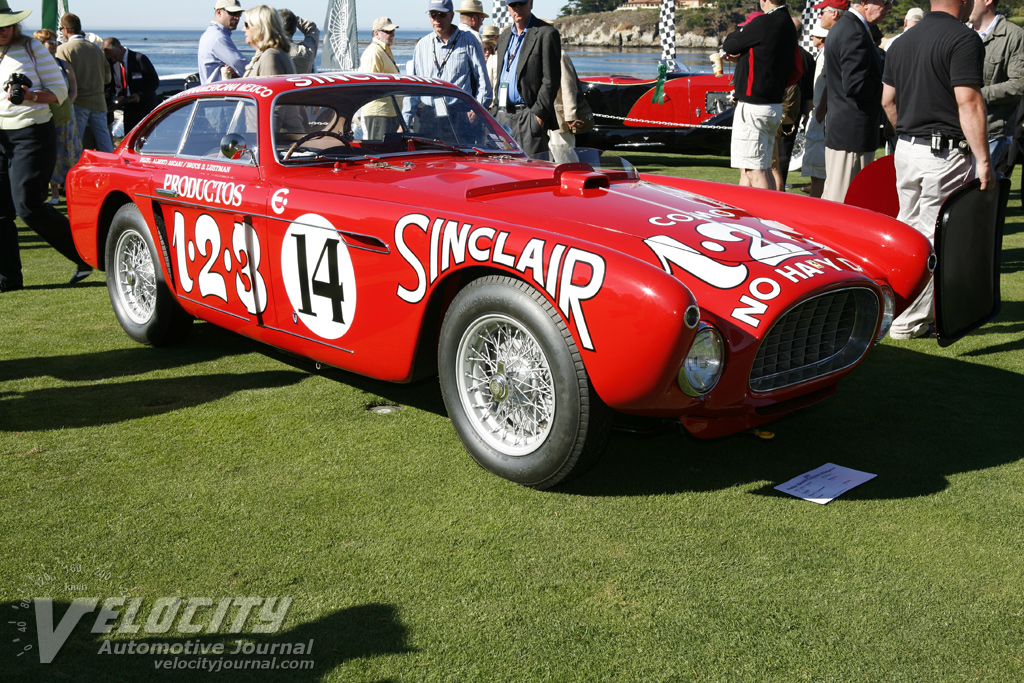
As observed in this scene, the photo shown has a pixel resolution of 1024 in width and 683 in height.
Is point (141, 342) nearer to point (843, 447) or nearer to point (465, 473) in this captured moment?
point (465, 473)

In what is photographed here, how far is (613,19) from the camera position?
139 meters

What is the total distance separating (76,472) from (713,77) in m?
12.1

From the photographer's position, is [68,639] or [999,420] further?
[999,420]

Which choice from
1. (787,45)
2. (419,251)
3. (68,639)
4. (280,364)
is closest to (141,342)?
(280,364)

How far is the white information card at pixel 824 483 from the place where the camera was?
3.31m

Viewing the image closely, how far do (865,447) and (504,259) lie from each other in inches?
69.4

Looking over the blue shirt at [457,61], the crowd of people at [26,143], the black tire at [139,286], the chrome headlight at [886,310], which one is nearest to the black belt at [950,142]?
the chrome headlight at [886,310]

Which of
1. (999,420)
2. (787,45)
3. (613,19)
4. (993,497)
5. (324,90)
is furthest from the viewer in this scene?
(613,19)

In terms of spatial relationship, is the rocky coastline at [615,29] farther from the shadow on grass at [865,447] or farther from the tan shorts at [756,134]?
the shadow on grass at [865,447]

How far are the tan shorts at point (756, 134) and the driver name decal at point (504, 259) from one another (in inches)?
171

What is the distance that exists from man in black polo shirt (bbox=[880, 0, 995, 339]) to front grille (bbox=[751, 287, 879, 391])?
4.86ft

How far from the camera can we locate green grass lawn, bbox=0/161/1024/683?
7.95ft

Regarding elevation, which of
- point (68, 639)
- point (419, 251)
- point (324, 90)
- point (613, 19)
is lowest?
point (68, 639)

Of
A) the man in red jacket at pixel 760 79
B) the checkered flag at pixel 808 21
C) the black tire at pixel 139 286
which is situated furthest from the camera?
the checkered flag at pixel 808 21
